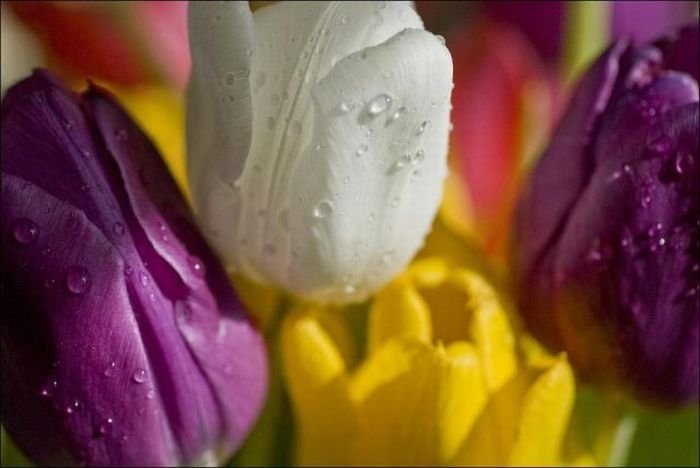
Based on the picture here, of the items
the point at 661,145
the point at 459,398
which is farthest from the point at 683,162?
the point at 459,398

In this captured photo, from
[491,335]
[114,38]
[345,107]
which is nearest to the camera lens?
[345,107]

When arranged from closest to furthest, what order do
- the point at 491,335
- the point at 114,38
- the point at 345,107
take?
the point at 345,107
the point at 491,335
the point at 114,38

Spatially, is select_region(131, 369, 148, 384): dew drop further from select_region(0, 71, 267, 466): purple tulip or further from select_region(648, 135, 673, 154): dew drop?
select_region(648, 135, 673, 154): dew drop

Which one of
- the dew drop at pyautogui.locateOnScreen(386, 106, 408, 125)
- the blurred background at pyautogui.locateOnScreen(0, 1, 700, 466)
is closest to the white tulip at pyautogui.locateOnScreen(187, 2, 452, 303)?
the dew drop at pyautogui.locateOnScreen(386, 106, 408, 125)

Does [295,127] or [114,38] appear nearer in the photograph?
[295,127]

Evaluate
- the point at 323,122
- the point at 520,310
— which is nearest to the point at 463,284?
the point at 520,310

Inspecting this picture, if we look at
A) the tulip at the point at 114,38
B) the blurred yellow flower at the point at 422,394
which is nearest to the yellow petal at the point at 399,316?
the blurred yellow flower at the point at 422,394

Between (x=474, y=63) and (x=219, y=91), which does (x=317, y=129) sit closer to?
(x=219, y=91)

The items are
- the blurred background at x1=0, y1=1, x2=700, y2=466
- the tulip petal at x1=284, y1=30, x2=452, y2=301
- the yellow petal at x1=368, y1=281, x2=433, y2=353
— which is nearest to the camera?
the tulip petal at x1=284, y1=30, x2=452, y2=301
